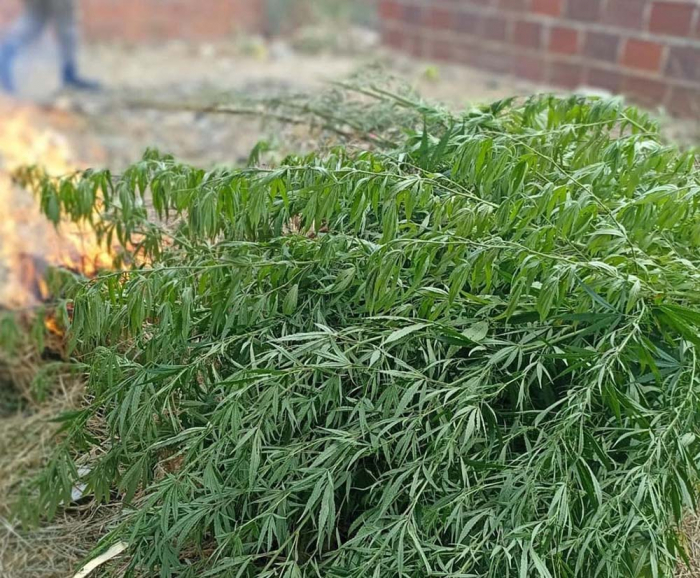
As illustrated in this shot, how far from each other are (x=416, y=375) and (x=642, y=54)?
4034 mm

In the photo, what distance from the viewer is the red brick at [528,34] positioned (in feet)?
18.1

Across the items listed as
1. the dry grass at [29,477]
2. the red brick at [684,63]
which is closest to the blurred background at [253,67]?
the red brick at [684,63]

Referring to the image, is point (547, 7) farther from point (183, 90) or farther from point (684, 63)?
point (183, 90)

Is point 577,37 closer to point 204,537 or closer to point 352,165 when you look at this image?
point 352,165

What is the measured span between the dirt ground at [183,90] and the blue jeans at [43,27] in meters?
0.13

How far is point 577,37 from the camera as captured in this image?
5.26m

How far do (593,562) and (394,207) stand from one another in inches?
29.0

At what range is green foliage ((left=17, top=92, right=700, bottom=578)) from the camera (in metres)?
1.40

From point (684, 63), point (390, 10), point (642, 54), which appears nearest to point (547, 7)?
point (642, 54)

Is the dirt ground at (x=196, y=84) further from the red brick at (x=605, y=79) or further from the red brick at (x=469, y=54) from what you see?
the red brick at (x=605, y=79)

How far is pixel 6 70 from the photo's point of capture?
641 centimetres

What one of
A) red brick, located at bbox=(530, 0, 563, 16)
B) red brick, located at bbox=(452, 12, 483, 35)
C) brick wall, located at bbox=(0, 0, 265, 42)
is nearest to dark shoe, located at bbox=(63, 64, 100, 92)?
brick wall, located at bbox=(0, 0, 265, 42)

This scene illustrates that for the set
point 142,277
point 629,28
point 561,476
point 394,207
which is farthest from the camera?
point 629,28

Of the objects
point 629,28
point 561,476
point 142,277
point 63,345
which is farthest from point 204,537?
point 629,28
